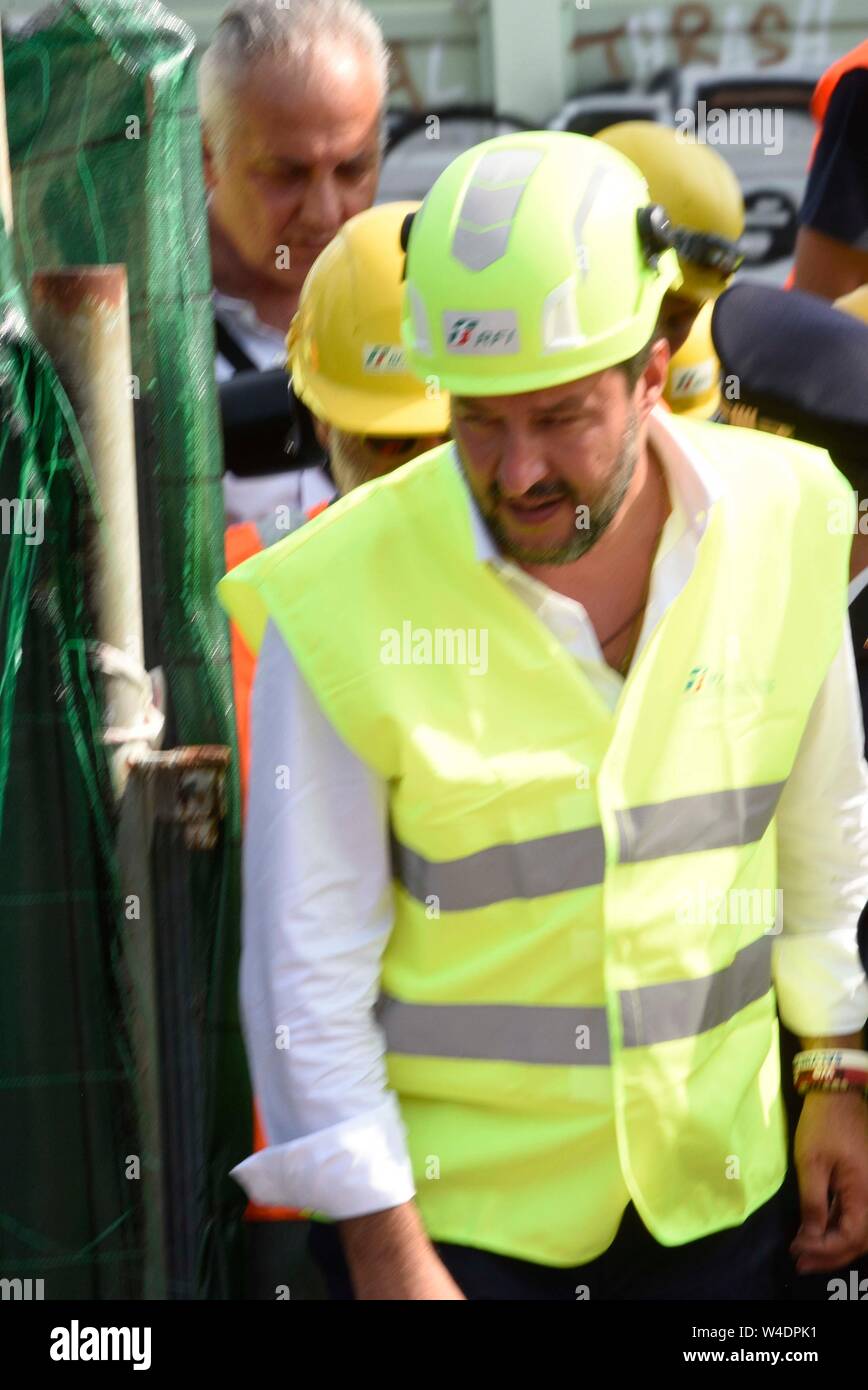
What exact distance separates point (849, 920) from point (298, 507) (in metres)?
1.50

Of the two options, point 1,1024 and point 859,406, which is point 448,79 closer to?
point 859,406

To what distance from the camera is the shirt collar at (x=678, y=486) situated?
262 centimetres

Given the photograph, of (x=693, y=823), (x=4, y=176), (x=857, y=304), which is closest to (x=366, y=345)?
(x=857, y=304)

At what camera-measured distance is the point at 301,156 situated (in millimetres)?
4133

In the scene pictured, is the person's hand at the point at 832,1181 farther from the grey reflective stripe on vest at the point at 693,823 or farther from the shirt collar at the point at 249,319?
the shirt collar at the point at 249,319

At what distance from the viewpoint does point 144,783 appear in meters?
2.85

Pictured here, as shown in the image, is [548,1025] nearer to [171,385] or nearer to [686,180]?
A: [171,385]

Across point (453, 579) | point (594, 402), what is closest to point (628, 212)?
point (594, 402)

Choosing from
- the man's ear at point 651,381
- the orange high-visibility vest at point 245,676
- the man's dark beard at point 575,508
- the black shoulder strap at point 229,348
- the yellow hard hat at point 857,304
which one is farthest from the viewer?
the black shoulder strap at point 229,348

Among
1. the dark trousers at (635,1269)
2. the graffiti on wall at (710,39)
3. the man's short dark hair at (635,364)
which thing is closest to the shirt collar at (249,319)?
the man's short dark hair at (635,364)

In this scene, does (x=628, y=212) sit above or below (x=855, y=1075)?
above

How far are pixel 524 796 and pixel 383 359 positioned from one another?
124cm

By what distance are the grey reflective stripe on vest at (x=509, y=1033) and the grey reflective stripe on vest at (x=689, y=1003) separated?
40mm

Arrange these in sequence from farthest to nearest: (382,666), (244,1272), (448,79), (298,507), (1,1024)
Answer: (448,79), (298,507), (244,1272), (1,1024), (382,666)
